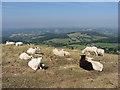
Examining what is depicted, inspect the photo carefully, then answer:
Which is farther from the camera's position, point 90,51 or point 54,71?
point 90,51

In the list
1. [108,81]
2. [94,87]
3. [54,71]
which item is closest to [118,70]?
[108,81]

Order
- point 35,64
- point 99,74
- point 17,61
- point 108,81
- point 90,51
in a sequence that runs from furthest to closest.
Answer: point 90,51
point 17,61
point 35,64
point 99,74
point 108,81

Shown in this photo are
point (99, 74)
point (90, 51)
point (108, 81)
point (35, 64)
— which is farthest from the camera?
point (90, 51)

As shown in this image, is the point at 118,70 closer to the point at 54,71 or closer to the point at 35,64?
the point at 54,71

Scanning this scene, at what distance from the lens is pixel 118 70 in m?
13.6

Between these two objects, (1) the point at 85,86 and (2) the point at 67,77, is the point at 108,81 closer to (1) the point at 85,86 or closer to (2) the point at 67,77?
(1) the point at 85,86

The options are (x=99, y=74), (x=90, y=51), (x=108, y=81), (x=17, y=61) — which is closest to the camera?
(x=108, y=81)

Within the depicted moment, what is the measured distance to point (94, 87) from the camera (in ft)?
31.2

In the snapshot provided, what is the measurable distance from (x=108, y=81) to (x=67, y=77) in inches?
128

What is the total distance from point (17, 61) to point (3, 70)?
8.76 ft

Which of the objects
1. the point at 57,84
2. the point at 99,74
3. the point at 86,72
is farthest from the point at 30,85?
the point at 99,74

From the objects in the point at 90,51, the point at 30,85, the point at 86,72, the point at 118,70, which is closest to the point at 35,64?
the point at 30,85

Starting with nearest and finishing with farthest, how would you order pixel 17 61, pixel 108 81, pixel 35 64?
1. pixel 108 81
2. pixel 35 64
3. pixel 17 61

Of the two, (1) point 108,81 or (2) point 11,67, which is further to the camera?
(2) point 11,67
